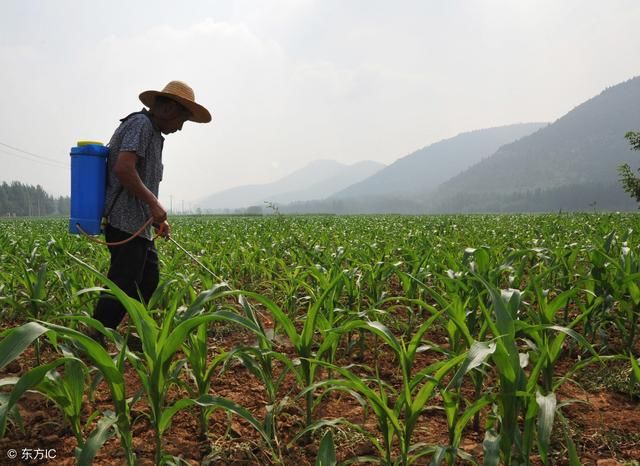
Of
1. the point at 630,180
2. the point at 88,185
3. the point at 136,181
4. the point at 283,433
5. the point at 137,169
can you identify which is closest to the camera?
the point at 283,433

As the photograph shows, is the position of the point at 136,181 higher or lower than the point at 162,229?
higher

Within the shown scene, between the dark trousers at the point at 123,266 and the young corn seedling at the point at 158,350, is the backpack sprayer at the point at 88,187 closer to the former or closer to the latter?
the dark trousers at the point at 123,266

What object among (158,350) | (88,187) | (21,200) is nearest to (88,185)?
(88,187)

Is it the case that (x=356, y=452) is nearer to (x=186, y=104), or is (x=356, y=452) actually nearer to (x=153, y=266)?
(x=153, y=266)

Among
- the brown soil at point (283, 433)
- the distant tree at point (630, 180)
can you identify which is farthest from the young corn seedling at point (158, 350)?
the distant tree at point (630, 180)

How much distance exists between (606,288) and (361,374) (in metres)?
1.80

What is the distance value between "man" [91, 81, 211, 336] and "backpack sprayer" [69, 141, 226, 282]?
0.07 meters

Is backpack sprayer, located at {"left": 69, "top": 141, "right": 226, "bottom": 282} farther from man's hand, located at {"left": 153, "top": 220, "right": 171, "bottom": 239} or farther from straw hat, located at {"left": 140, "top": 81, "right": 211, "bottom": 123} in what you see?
straw hat, located at {"left": 140, "top": 81, "right": 211, "bottom": 123}

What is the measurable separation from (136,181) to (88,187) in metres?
0.41

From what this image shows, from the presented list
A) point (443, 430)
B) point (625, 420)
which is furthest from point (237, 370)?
point (625, 420)

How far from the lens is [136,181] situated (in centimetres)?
276

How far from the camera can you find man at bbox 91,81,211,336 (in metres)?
2.78

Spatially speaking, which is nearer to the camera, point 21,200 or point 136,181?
point 136,181

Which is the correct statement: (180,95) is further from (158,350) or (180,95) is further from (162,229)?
(158,350)
